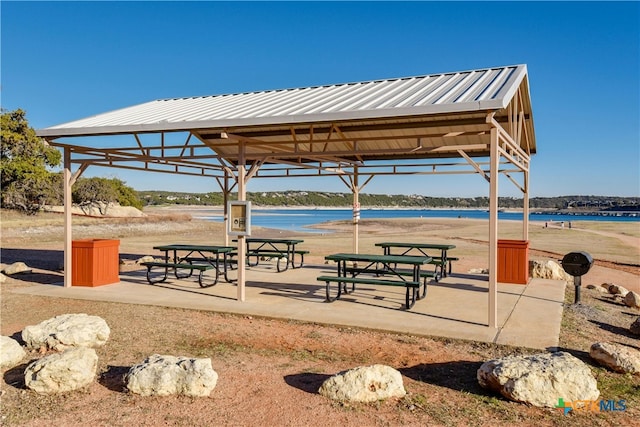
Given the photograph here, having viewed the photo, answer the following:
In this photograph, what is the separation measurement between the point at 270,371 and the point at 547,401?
2.47m

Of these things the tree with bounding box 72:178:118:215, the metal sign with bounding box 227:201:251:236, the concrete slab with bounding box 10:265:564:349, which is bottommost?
the concrete slab with bounding box 10:265:564:349

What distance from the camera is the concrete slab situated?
20.0 ft

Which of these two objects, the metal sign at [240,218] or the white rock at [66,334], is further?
the metal sign at [240,218]

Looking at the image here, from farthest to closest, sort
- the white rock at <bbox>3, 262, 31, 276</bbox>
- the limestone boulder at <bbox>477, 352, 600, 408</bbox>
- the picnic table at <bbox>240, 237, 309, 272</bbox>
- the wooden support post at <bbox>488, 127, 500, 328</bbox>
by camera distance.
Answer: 1. the picnic table at <bbox>240, 237, 309, 272</bbox>
2. the white rock at <bbox>3, 262, 31, 276</bbox>
3. the wooden support post at <bbox>488, 127, 500, 328</bbox>
4. the limestone boulder at <bbox>477, 352, 600, 408</bbox>

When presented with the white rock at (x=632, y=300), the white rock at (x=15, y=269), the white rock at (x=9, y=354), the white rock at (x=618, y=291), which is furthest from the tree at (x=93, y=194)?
the white rock at (x=632, y=300)

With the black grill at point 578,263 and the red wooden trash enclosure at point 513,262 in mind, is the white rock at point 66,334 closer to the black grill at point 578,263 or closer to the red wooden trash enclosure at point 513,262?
the black grill at point 578,263

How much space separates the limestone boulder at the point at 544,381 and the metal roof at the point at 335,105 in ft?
9.43

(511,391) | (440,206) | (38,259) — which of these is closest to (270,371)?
(511,391)

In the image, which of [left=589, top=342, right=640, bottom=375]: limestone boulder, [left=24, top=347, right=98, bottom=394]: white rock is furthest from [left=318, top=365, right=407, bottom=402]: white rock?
[left=589, top=342, right=640, bottom=375]: limestone boulder

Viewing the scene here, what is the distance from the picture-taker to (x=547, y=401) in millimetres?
3779

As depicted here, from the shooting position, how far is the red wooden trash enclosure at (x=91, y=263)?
30.1ft

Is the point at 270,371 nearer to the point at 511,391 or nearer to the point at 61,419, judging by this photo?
the point at 61,419

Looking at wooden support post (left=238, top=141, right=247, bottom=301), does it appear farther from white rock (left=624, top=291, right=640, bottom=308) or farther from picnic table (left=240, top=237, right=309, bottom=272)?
white rock (left=624, top=291, right=640, bottom=308)

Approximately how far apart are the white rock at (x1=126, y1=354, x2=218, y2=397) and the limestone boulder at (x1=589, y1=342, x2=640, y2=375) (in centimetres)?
380
